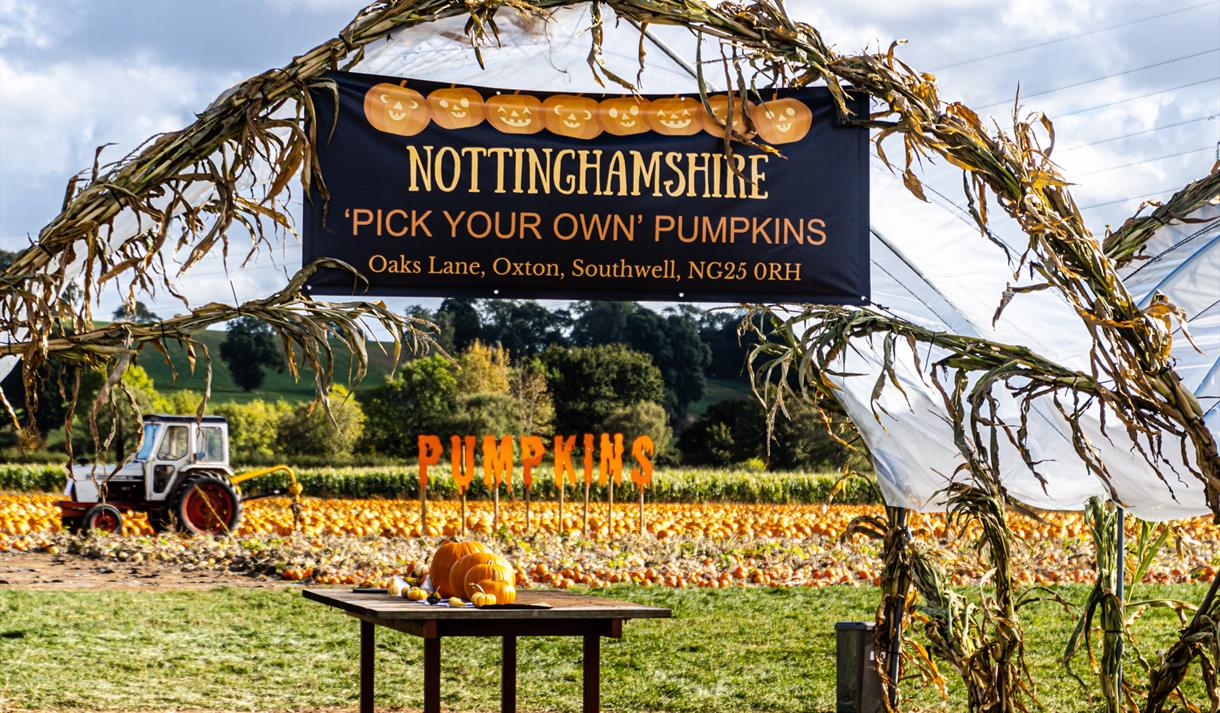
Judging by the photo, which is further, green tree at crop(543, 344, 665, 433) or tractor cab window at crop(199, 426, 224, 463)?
green tree at crop(543, 344, 665, 433)

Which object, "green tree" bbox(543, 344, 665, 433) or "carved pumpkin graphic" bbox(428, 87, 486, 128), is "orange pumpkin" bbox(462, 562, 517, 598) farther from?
"green tree" bbox(543, 344, 665, 433)

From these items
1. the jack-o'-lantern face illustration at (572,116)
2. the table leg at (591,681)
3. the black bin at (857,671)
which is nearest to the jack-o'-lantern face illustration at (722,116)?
the jack-o'-lantern face illustration at (572,116)

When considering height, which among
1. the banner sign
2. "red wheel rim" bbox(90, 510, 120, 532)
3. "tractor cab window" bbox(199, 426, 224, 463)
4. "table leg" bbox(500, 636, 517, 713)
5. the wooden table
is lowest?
"table leg" bbox(500, 636, 517, 713)

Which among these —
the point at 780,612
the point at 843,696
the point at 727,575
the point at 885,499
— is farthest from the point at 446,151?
the point at 727,575

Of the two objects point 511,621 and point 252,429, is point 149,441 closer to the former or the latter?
point 511,621

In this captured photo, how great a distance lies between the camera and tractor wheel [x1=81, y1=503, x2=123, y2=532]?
13055mm

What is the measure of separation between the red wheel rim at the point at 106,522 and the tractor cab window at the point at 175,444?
829 mm

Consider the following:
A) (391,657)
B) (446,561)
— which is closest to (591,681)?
(446,561)

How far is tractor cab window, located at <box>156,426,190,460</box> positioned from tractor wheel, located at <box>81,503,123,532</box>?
0.83 meters

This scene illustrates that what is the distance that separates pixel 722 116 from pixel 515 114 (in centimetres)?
58

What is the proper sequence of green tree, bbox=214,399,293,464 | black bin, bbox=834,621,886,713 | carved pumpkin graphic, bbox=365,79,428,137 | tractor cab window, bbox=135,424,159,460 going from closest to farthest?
1. carved pumpkin graphic, bbox=365,79,428,137
2. black bin, bbox=834,621,886,713
3. tractor cab window, bbox=135,424,159,460
4. green tree, bbox=214,399,293,464

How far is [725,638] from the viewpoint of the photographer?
8.38m

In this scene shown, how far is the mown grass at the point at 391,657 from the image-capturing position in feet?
21.8

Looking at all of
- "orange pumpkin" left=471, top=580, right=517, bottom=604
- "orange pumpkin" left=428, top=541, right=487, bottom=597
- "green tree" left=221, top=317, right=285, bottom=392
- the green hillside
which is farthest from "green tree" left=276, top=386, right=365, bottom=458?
"orange pumpkin" left=471, top=580, right=517, bottom=604
